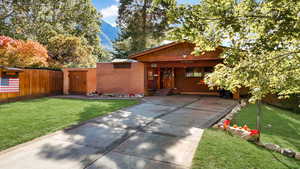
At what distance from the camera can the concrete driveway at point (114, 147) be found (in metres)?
2.77

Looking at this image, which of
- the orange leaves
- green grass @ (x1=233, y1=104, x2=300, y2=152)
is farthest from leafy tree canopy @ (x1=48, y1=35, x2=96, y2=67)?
green grass @ (x1=233, y1=104, x2=300, y2=152)

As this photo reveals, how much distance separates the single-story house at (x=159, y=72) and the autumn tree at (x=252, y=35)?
650 centimetres

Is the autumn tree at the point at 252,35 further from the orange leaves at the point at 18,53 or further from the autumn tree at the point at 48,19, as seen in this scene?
the autumn tree at the point at 48,19

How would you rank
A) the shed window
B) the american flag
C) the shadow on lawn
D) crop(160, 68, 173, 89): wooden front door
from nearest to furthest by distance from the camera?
the shadow on lawn, the american flag, the shed window, crop(160, 68, 173, 89): wooden front door

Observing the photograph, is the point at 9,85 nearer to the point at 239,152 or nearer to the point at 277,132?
the point at 239,152

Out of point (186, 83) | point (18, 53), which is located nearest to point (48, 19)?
point (18, 53)

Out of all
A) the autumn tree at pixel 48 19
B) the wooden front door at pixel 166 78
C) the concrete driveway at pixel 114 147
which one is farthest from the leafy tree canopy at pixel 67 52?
the concrete driveway at pixel 114 147

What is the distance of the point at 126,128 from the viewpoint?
15.1 ft

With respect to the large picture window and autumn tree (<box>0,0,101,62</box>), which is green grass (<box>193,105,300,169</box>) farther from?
autumn tree (<box>0,0,101,62</box>)

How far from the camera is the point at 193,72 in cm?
1328

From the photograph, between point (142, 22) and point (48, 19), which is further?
point (48, 19)

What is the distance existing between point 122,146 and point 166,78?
35.7ft

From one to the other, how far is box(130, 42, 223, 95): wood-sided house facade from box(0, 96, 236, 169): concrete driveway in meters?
6.32

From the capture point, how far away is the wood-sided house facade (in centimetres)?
1060
